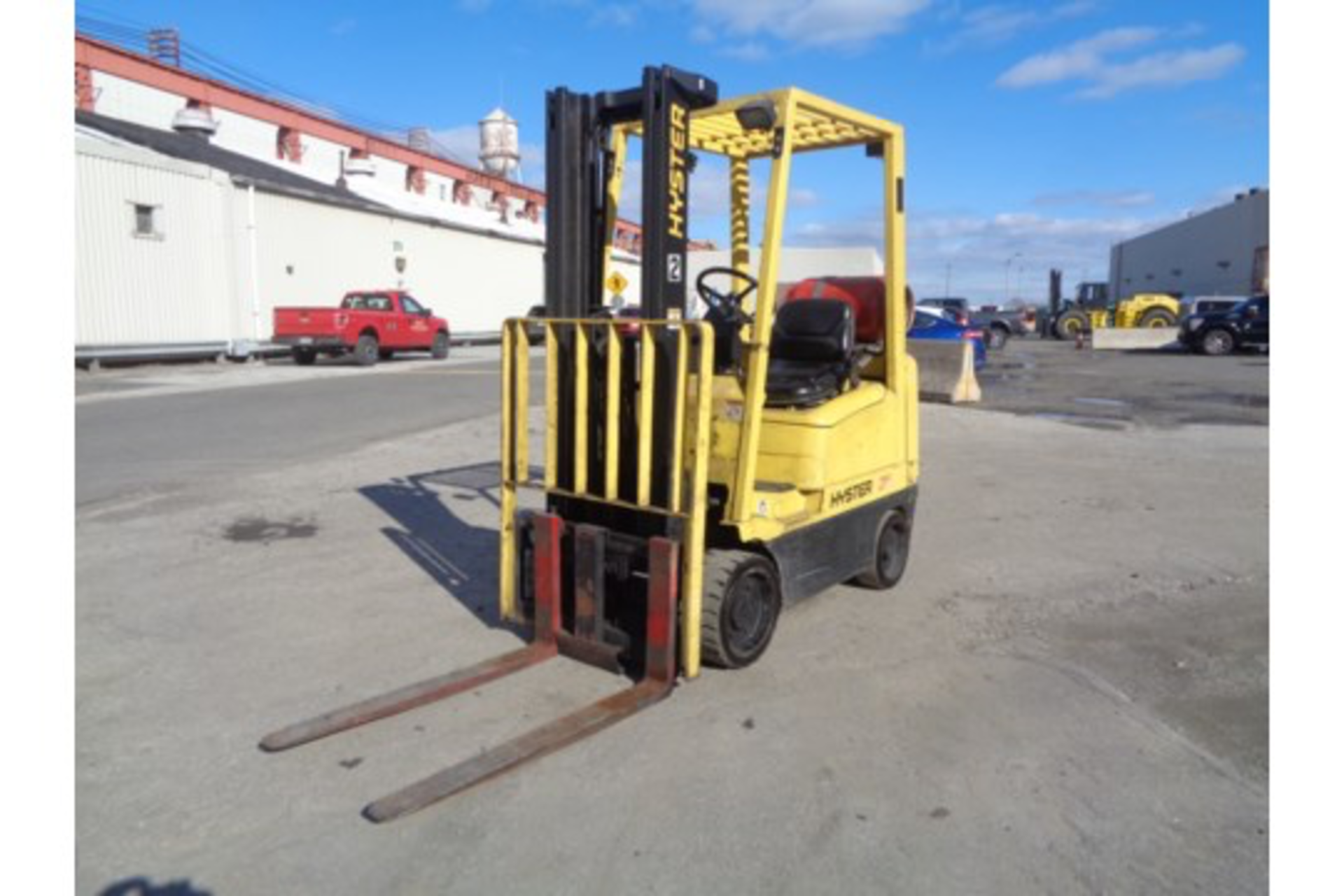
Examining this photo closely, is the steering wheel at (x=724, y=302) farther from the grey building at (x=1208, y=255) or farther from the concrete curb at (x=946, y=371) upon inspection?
the grey building at (x=1208, y=255)

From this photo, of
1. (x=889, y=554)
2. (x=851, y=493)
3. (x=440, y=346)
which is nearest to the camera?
(x=851, y=493)

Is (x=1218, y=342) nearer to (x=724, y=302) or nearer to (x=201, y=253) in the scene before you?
(x=201, y=253)

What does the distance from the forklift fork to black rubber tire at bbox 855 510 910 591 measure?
187cm

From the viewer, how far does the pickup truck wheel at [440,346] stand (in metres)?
26.7

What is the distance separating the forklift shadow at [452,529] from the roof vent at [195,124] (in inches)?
1023

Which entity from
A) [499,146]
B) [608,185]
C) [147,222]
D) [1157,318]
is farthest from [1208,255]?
[608,185]

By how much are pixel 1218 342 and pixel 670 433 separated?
32815mm

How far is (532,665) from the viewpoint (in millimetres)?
4500

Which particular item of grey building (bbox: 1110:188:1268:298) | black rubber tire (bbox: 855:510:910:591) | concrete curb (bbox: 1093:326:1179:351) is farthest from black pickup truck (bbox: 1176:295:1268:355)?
black rubber tire (bbox: 855:510:910:591)

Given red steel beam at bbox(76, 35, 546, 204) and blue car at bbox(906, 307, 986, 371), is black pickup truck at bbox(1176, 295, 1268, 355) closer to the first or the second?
blue car at bbox(906, 307, 986, 371)

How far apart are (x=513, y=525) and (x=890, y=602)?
2355 mm

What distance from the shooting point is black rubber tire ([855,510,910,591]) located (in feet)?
18.6

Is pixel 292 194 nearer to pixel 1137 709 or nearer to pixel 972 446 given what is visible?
pixel 972 446

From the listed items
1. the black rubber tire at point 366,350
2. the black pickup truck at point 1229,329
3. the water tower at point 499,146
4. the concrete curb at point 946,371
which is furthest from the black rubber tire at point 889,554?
the water tower at point 499,146
